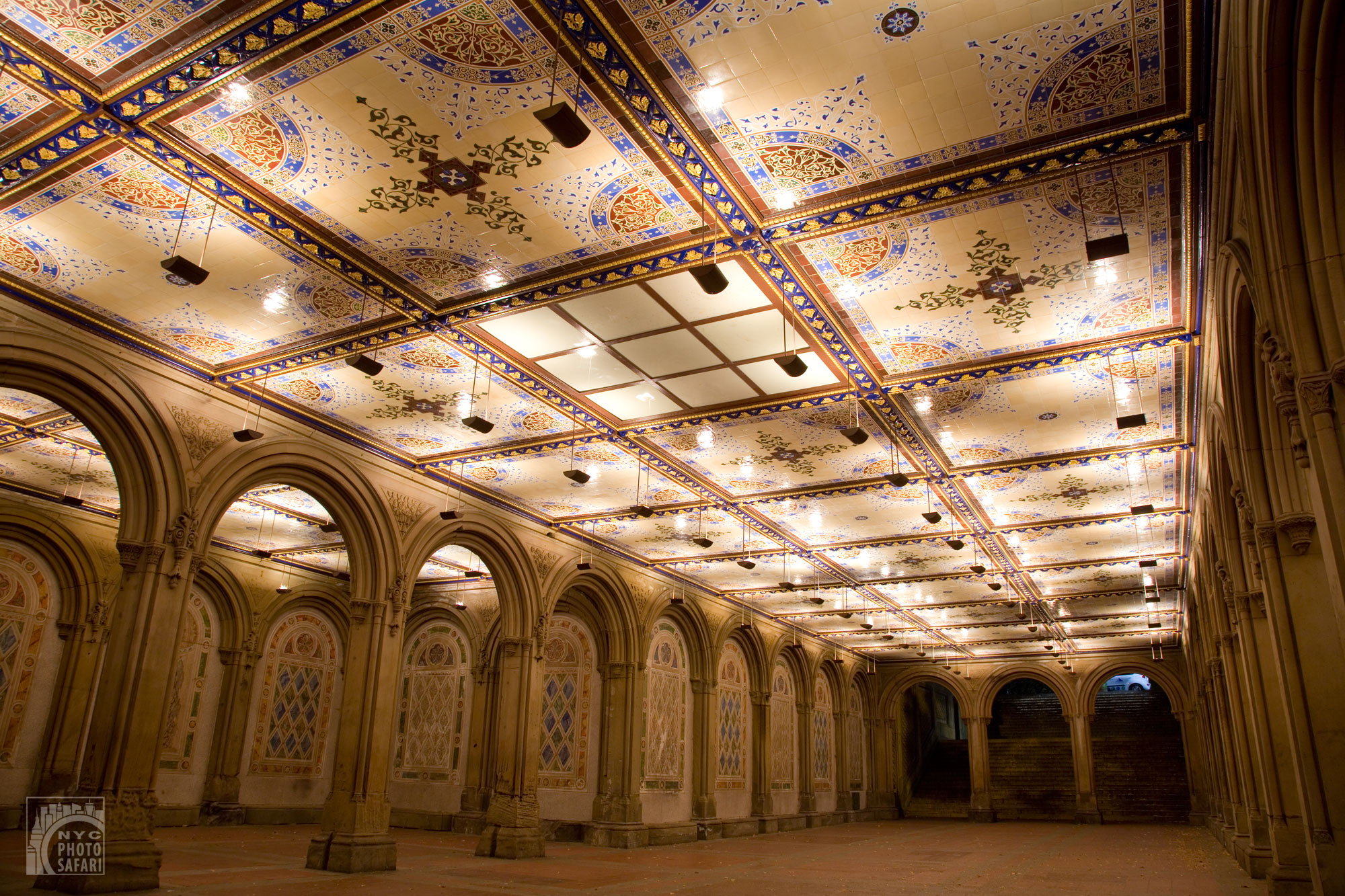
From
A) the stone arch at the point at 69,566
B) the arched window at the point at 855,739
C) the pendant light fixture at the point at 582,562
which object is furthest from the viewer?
the arched window at the point at 855,739

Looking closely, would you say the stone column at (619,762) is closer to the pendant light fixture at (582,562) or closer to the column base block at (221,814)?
the pendant light fixture at (582,562)

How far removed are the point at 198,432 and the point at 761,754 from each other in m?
14.7

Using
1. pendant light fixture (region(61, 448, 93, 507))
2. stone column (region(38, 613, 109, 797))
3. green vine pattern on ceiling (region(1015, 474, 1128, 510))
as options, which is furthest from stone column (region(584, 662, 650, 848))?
pendant light fixture (region(61, 448, 93, 507))

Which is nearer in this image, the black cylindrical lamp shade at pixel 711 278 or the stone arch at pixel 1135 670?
the black cylindrical lamp shade at pixel 711 278

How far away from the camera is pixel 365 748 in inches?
409

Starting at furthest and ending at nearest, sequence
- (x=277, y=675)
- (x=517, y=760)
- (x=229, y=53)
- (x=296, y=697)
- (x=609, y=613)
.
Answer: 1. (x=296, y=697)
2. (x=277, y=675)
3. (x=609, y=613)
4. (x=517, y=760)
5. (x=229, y=53)

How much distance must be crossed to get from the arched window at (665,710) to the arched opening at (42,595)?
9.02 meters

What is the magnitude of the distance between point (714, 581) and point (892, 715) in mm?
12641

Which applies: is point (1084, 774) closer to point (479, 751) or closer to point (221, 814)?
point (479, 751)

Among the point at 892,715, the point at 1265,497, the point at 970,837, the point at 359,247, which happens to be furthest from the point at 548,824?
the point at 892,715

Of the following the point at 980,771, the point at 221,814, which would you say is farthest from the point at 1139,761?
the point at 221,814

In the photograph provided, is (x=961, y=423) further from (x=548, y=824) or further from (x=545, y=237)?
(x=548, y=824)

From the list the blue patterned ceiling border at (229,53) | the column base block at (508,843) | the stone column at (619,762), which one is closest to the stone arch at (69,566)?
the column base block at (508,843)

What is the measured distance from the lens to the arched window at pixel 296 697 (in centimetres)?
1630
